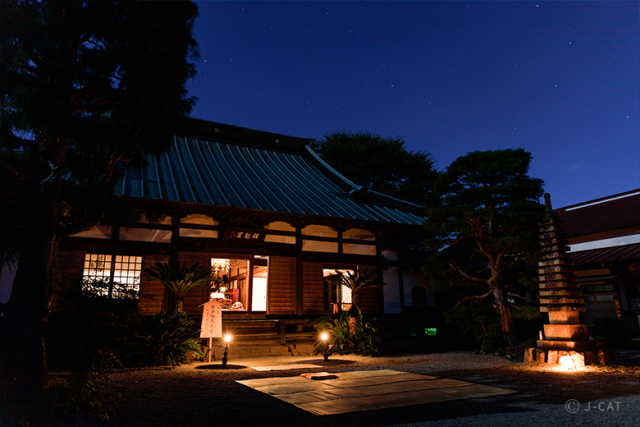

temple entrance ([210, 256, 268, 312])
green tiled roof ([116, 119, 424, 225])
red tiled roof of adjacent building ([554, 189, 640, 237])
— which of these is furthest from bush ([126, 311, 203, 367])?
red tiled roof of adjacent building ([554, 189, 640, 237])

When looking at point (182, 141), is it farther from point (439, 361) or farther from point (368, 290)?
point (439, 361)

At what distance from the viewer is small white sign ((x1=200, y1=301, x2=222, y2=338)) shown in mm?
9500

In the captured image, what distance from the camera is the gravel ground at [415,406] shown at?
440 cm

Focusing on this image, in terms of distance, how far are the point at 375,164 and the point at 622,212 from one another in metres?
12.3

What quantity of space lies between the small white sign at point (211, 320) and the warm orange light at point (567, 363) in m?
7.62

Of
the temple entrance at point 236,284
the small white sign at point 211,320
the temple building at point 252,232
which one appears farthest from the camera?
the temple entrance at point 236,284

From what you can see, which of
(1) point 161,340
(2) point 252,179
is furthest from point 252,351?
(2) point 252,179

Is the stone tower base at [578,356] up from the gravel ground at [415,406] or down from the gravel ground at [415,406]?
up

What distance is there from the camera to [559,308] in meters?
9.15

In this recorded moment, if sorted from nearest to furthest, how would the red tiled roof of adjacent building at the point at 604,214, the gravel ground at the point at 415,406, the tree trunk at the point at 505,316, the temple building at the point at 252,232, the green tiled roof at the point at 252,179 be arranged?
the gravel ground at the point at 415,406, the temple building at the point at 252,232, the tree trunk at the point at 505,316, the green tiled roof at the point at 252,179, the red tiled roof of adjacent building at the point at 604,214

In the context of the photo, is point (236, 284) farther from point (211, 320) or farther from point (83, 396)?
point (83, 396)

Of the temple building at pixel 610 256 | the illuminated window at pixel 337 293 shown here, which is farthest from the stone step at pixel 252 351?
the temple building at pixel 610 256

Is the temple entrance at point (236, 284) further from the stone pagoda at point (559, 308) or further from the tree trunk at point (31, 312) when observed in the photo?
the tree trunk at point (31, 312)

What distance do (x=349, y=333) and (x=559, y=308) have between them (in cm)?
534
